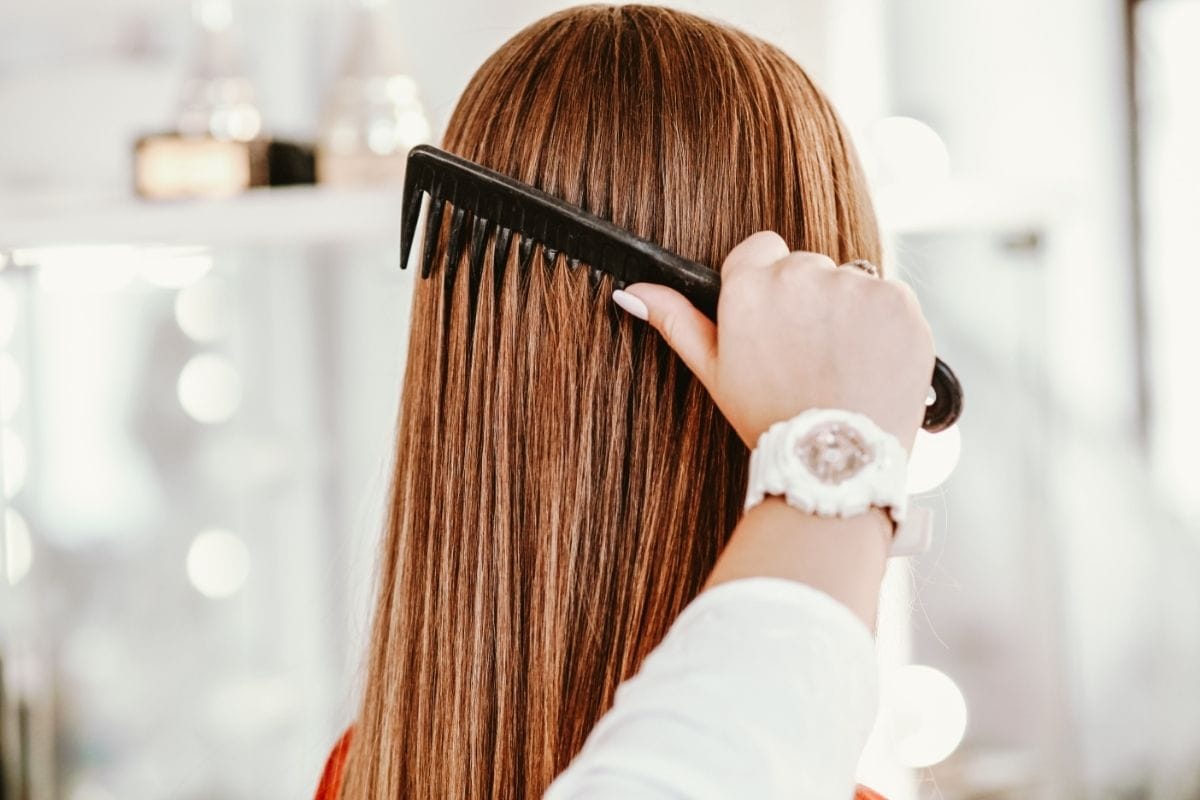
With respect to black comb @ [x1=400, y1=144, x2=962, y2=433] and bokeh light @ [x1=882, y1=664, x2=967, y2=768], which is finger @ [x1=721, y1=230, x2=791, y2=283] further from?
bokeh light @ [x1=882, y1=664, x2=967, y2=768]

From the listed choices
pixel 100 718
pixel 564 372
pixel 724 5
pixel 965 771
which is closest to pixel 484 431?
pixel 564 372

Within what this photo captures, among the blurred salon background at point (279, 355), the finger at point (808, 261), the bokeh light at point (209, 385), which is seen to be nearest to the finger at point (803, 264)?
the finger at point (808, 261)

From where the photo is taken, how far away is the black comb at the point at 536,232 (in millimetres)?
477

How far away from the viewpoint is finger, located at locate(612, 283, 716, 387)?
455 mm

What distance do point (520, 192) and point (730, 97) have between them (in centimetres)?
12

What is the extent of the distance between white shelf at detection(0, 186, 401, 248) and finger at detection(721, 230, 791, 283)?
0.84 m

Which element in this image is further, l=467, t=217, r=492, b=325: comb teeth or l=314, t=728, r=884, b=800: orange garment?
l=314, t=728, r=884, b=800: orange garment

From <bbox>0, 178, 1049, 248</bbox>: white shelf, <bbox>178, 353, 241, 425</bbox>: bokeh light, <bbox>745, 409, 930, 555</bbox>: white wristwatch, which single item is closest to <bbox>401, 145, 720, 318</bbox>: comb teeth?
<bbox>745, 409, 930, 555</bbox>: white wristwatch

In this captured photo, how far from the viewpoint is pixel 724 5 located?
4.36ft

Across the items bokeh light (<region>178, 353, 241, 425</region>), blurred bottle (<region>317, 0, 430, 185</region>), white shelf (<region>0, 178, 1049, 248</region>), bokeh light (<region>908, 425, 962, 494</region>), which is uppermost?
blurred bottle (<region>317, 0, 430, 185</region>)

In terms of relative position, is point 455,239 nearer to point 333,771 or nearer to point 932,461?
point 333,771

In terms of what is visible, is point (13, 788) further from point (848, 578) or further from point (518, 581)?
point (848, 578)

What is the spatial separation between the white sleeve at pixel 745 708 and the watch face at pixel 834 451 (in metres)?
0.05

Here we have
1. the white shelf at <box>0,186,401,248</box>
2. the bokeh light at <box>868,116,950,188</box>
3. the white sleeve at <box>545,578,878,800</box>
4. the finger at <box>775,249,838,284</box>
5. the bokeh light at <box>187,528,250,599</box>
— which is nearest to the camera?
the white sleeve at <box>545,578,878,800</box>
